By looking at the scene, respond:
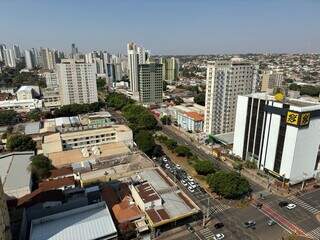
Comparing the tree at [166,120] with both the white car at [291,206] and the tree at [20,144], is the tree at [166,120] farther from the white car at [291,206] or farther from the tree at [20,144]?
the white car at [291,206]

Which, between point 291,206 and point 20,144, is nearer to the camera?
point 291,206

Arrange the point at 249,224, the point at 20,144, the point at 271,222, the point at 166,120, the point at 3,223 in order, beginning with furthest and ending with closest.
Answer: the point at 166,120
the point at 20,144
the point at 271,222
the point at 249,224
the point at 3,223

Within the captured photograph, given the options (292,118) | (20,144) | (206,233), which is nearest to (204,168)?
(206,233)

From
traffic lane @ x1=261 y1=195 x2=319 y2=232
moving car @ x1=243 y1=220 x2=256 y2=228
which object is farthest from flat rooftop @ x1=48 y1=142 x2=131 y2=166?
traffic lane @ x1=261 y1=195 x2=319 y2=232

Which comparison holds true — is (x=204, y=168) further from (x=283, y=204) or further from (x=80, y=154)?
(x=80, y=154)

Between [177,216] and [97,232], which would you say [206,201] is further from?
[97,232]

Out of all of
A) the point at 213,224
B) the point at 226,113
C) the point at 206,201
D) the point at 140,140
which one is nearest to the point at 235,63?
the point at 226,113

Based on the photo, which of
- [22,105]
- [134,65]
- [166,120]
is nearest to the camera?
[166,120]
